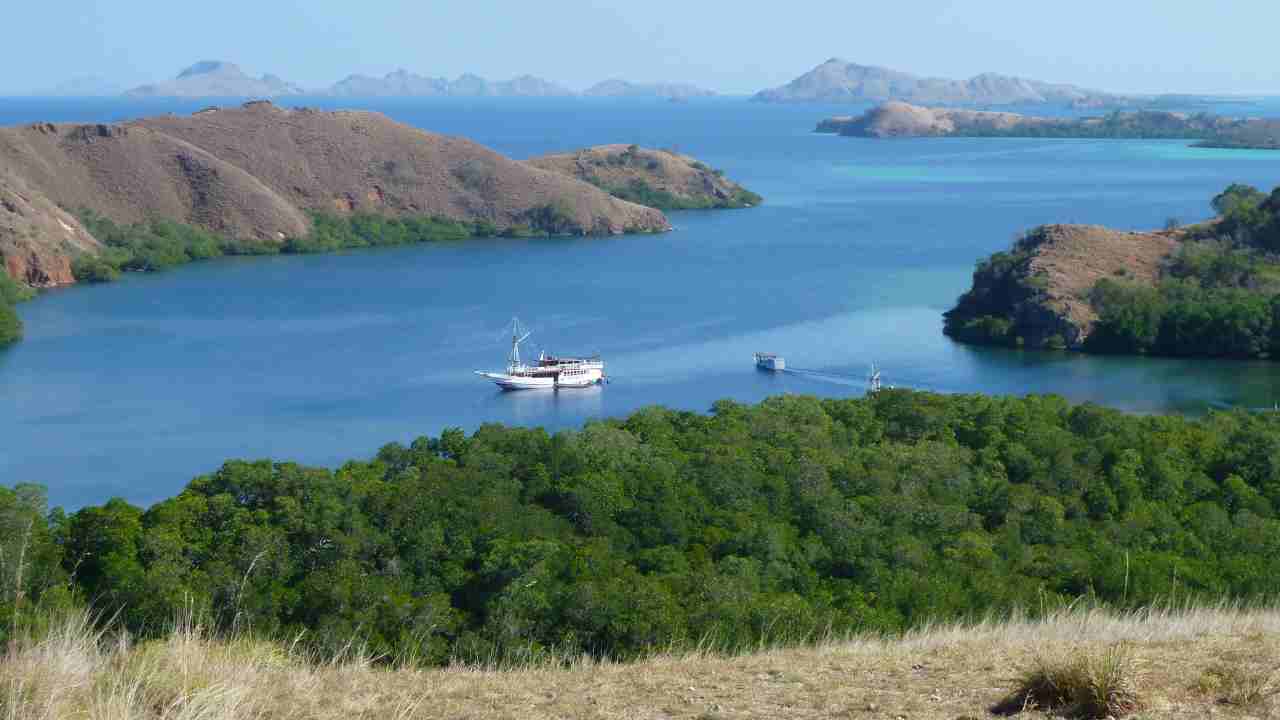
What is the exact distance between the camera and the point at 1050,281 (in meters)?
44.9

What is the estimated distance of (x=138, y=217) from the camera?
67.1m

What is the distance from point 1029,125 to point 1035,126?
814 mm

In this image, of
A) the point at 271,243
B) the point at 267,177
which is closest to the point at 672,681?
the point at 271,243

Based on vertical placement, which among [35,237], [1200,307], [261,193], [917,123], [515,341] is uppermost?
[917,123]

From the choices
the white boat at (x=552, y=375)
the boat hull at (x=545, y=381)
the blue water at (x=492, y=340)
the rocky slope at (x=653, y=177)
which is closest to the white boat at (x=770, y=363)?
the blue water at (x=492, y=340)

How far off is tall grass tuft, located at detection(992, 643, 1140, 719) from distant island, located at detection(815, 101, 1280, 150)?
146 metres

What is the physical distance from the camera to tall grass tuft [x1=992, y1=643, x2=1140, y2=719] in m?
7.11

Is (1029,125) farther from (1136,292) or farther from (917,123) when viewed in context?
(1136,292)

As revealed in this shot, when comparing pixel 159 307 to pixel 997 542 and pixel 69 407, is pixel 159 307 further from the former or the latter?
pixel 997 542

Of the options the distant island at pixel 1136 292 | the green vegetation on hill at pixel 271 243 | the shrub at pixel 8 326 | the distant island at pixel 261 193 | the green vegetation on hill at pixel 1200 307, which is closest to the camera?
the green vegetation on hill at pixel 1200 307

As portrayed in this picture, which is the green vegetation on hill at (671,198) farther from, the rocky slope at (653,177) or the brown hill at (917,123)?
the brown hill at (917,123)

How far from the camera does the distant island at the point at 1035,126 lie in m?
156

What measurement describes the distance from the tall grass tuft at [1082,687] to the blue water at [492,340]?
21.7m

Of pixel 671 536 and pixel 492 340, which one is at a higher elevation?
pixel 671 536
